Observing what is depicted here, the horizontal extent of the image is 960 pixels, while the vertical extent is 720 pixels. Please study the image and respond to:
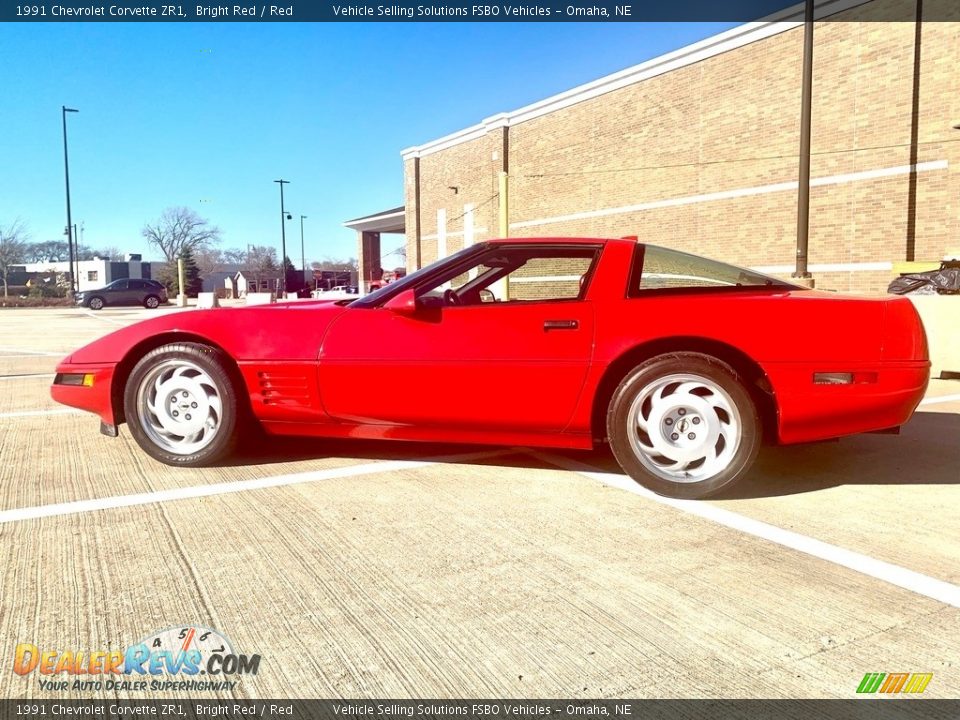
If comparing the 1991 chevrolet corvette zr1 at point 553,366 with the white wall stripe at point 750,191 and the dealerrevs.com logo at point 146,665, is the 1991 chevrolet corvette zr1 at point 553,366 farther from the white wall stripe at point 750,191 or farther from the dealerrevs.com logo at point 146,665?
the white wall stripe at point 750,191

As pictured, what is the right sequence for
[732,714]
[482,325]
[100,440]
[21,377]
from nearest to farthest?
[732,714], [482,325], [100,440], [21,377]

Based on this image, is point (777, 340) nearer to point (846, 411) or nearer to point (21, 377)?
point (846, 411)

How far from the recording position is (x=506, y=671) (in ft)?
6.27

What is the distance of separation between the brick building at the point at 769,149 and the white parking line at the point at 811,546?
1487 centimetres

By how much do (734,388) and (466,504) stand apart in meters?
1.42

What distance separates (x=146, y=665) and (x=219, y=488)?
1.72 meters

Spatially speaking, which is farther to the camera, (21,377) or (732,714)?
(21,377)

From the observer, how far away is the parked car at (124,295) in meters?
36.4

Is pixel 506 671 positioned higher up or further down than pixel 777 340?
further down

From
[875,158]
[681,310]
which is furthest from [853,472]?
[875,158]

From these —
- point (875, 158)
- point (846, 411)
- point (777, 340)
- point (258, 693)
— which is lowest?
point (258, 693)

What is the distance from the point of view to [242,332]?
3924 mm

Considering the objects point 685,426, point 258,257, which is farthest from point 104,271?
point 685,426

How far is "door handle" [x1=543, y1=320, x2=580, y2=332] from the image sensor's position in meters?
3.56
